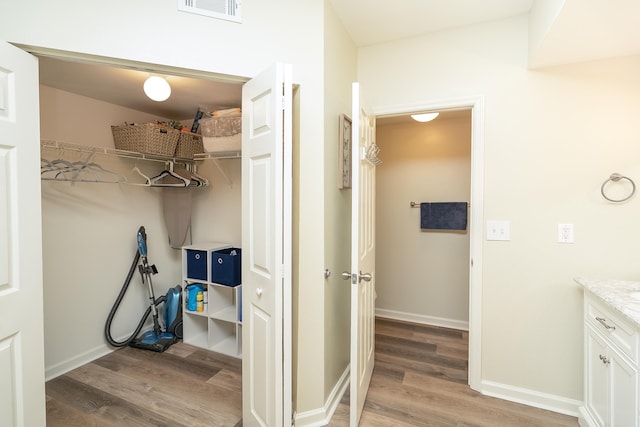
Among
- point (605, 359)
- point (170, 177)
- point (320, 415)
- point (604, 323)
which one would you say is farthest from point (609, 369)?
point (170, 177)

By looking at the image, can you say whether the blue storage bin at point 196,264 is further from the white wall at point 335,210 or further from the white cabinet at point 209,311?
the white wall at point 335,210

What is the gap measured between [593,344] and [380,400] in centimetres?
128

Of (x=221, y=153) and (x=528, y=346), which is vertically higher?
(x=221, y=153)

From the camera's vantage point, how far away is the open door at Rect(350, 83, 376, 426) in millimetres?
1594

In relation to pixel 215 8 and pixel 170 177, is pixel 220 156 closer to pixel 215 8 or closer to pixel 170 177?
pixel 170 177

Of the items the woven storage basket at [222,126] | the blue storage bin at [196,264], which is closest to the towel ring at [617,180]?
the woven storage basket at [222,126]

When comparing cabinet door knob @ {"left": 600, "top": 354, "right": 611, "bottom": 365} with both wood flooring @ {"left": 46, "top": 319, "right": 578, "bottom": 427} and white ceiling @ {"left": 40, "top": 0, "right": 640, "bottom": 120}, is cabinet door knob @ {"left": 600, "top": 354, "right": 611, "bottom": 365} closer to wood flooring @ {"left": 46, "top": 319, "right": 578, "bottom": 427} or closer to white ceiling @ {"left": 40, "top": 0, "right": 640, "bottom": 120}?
wood flooring @ {"left": 46, "top": 319, "right": 578, "bottom": 427}

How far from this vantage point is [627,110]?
174 cm

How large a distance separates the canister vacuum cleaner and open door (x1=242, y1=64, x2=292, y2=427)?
63.3 inches

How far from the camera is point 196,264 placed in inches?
110

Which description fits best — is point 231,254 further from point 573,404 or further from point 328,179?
point 573,404

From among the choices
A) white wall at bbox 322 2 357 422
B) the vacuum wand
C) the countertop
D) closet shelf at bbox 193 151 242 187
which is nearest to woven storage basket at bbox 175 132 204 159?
closet shelf at bbox 193 151 242 187

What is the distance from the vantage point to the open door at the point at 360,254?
5.23 feet

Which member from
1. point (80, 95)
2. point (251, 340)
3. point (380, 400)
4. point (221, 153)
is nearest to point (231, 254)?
point (221, 153)
